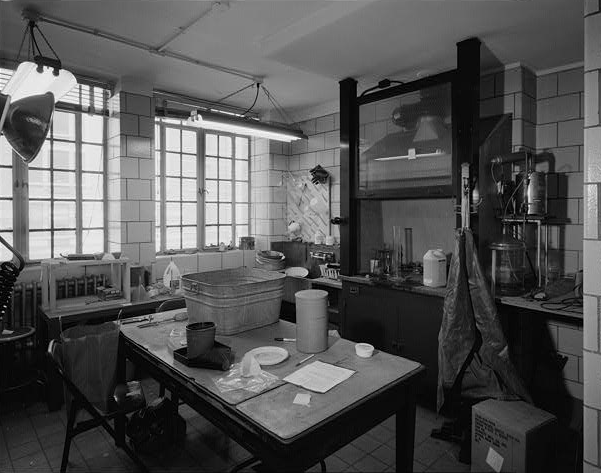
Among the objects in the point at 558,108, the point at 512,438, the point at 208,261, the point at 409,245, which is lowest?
the point at 512,438

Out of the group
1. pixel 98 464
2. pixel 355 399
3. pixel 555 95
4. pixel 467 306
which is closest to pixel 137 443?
pixel 98 464

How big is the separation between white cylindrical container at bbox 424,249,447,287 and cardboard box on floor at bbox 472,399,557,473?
1.05m

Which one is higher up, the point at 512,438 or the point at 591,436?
the point at 591,436

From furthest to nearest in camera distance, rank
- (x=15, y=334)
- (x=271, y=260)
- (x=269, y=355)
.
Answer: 1. (x=271, y=260)
2. (x=15, y=334)
3. (x=269, y=355)

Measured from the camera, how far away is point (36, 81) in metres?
3.05

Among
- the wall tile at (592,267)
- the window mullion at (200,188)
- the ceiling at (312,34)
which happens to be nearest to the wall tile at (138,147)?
the ceiling at (312,34)

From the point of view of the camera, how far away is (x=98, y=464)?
2.62 meters

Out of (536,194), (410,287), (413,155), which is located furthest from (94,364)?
(536,194)

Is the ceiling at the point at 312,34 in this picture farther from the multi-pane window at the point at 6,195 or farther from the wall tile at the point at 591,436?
the wall tile at the point at 591,436

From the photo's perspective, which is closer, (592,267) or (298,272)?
(592,267)

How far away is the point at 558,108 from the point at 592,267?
246cm

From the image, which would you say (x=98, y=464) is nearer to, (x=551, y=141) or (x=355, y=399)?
(x=355, y=399)

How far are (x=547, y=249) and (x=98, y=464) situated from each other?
12.9 feet

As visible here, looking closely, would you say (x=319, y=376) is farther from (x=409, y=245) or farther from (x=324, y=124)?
(x=324, y=124)
